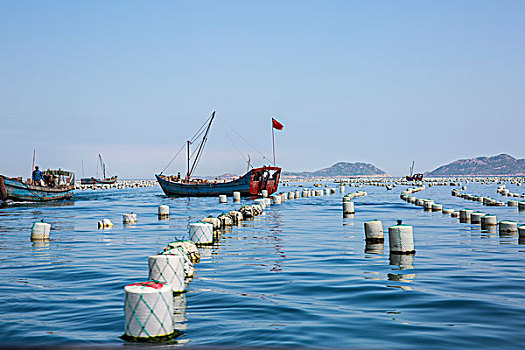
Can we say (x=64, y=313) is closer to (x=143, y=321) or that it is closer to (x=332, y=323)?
(x=143, y=321)

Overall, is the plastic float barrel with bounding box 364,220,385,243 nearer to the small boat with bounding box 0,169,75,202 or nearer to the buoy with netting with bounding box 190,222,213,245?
the buoy with netting with bounding box 190,222,213,245

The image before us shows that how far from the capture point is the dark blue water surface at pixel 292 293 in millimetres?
7445

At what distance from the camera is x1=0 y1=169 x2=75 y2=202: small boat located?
4581cm

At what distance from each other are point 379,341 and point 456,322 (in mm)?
1885

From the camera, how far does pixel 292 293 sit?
34.2 ft

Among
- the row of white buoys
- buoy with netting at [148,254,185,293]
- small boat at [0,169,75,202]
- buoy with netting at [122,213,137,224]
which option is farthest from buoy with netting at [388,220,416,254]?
small boat at [0,169,75,202]

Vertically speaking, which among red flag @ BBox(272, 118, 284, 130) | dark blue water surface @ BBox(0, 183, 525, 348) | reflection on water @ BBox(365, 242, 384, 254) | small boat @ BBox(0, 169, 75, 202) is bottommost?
dark blue water surface @ BBox(0, 183, 525, 348)

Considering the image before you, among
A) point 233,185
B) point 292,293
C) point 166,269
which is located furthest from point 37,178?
point 292,293

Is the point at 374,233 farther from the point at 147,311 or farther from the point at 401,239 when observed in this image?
the point at 147,311

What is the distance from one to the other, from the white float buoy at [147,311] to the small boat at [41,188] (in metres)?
44.5

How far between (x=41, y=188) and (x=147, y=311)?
49157 mm

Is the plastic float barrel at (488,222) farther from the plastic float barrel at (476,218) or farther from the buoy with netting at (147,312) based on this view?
the buoy with netting at (147,312)

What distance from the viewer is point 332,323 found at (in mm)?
8086

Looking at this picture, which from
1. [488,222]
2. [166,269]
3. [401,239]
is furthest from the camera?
[488,222]
